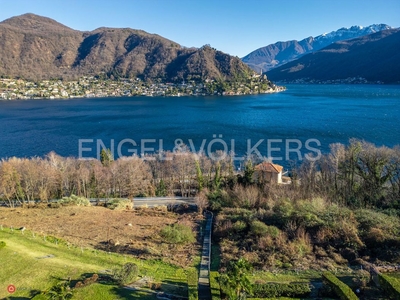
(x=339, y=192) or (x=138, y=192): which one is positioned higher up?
(x=339, y=192)

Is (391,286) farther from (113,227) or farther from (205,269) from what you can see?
(113,227)

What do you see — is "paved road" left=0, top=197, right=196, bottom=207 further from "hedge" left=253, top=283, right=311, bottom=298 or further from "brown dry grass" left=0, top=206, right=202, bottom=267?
"hedge" left=253, top=283, right=311, bottom=298

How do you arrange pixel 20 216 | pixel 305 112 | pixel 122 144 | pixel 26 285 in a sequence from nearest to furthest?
pixel 26 285, pixel 20 216, pixel 122 144, pixel 305 112

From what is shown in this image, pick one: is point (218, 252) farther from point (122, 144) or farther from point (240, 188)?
point (122, 144)

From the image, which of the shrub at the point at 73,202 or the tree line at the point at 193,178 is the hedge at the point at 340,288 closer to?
the tree line at the point at 193,178

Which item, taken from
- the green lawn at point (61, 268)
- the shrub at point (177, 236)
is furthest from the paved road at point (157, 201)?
the green lawn at point (61, 268)

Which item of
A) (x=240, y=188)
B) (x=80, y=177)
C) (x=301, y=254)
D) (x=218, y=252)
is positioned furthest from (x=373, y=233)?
(x=80, y=177)

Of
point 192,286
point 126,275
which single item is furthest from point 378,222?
point 126,275
